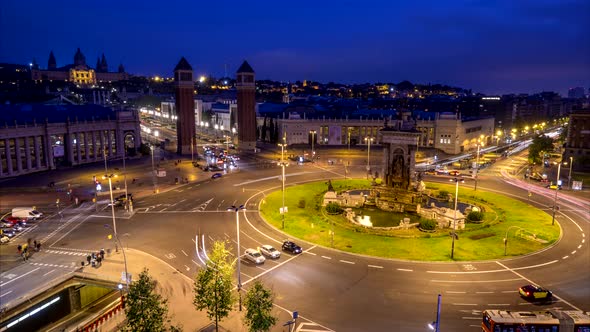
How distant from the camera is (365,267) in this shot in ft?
155

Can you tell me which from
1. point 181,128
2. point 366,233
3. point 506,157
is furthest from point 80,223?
point 506,157

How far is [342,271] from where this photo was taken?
1813 inches

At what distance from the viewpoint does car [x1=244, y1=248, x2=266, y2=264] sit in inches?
1900

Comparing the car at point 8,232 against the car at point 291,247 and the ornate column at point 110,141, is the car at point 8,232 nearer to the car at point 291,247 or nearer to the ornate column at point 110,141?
the car at point 291,247

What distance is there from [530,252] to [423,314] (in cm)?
2398

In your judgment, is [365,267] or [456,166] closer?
[365,267]

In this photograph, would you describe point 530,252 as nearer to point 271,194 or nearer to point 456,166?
point 271,194

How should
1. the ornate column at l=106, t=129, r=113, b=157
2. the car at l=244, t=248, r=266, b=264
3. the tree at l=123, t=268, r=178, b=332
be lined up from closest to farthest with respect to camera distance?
1. the tree at l=123, t=268, r=178, b=332
2. the car at l=244, t=248, r=266, b=264
3. the ornate column at l=106, t=129, r=113, b=157

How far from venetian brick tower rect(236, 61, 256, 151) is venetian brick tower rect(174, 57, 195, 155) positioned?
19.0 metres

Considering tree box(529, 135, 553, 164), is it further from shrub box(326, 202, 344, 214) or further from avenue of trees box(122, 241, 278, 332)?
avenue of trees box(122, 241, 278, 332)

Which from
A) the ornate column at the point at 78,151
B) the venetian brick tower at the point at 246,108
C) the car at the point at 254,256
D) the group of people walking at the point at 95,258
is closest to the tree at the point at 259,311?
the car at the point at 254,256

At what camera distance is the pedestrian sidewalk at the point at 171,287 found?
35375 millimetres

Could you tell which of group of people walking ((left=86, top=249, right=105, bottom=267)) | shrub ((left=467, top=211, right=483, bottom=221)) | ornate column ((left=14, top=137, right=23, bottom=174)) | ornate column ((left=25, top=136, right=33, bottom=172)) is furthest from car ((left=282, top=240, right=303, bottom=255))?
ornate column ((left=25, top=136, right=33, bottom=172))

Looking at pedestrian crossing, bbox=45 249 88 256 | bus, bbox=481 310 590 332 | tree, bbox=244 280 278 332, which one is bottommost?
pedestrian crossing, bbox=45 249 88 256
